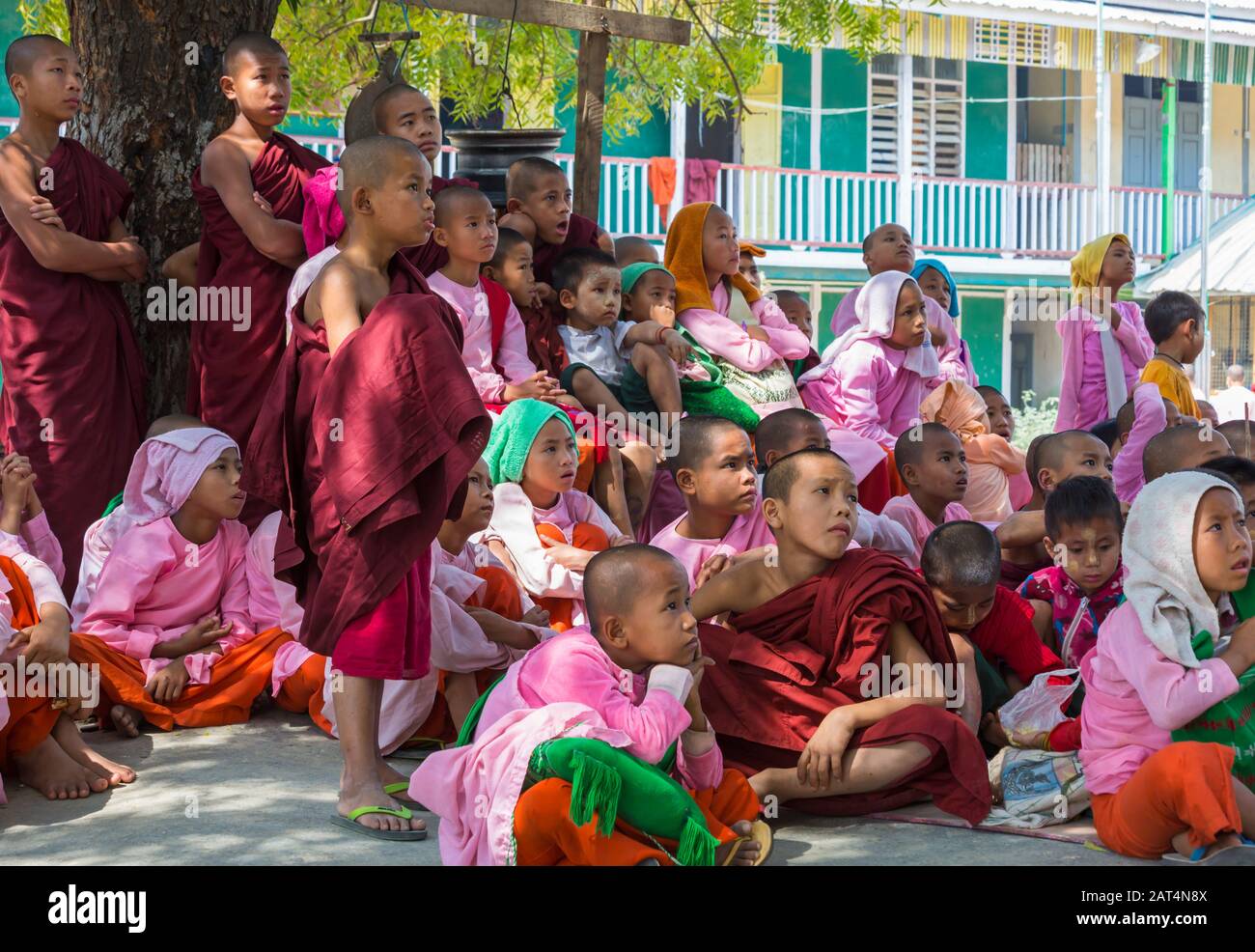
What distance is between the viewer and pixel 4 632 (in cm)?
443

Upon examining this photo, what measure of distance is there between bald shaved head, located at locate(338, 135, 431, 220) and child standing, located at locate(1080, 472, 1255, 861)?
2188mm

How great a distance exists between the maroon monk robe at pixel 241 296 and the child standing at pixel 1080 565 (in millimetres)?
2866

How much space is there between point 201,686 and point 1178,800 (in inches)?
122

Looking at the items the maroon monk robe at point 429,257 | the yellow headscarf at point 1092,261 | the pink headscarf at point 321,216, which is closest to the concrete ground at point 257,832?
the pink headscarf at point 321,216

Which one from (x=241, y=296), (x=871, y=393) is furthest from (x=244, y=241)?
(x=871, y=393)

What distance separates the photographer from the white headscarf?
13.0ft

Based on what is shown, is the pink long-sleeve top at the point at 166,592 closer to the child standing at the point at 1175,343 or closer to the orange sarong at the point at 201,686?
the orange sarong at the point at 201,686

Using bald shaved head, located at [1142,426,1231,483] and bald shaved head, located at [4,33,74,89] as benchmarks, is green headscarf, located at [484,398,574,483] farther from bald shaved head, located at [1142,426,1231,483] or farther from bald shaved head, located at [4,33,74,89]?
bald shaved head, located at [1142,426,1231,483]

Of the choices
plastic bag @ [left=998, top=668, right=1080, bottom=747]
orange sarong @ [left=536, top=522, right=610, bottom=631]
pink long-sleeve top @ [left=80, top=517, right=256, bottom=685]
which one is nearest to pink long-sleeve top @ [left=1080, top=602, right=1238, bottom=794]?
plastic bag @ [left=998, top=668, right=1080, bottom=747]

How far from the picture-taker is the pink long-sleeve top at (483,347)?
6090mm

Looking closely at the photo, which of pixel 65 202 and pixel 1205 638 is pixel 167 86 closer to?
pixel 65 202

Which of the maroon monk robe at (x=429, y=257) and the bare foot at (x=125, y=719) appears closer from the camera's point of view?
the bare foot at (x=125, y=719)

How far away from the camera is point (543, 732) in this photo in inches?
143
